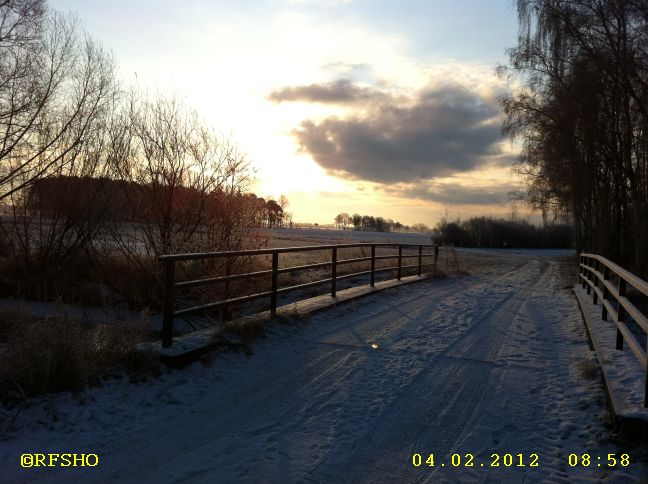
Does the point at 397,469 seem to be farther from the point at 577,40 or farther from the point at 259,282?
the point at 577,40

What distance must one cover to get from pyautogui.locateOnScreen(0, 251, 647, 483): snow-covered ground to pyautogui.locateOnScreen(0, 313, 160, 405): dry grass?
21 centimetres

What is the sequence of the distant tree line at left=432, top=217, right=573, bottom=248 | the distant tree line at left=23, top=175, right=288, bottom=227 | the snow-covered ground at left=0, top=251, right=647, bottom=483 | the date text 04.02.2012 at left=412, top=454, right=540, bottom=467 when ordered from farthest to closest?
1. the distant tree line at left=432, top=217, right=573, bottom=248
2. the distant tree line at left=23, top=175, right=288, bottom=227
3. the date text 04.02.2012 at left=412, top=454, right=540, bottom=467
4. the snow-covered ground at left=0, top=251, right=647, bottom=483

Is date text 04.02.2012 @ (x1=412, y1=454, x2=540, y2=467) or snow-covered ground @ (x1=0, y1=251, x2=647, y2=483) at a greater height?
snow-covered ground @ (x1=0, y1=251, x2=647, y2=483)

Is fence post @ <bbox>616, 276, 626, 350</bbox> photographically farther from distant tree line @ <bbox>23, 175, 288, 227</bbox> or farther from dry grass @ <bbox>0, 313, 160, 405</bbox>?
distant tree line @ <bbox>23, 175, 288, 227</bbox>

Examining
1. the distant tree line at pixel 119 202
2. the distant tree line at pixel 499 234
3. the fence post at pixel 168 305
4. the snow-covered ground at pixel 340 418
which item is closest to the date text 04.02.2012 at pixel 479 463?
the snow-covered ground at pixel 340 418

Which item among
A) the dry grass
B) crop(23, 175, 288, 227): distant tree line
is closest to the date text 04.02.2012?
the dry grass

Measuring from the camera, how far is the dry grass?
14.7 ft

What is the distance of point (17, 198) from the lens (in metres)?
17.3

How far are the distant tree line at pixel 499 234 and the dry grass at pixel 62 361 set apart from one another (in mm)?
63814

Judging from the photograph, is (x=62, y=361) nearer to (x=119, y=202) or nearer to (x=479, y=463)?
(x=479, y=463)

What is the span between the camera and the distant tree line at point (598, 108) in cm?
1642

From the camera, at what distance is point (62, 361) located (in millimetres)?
4660

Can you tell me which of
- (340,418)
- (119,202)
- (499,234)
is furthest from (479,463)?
(499,234)

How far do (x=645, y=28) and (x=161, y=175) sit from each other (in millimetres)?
15778
